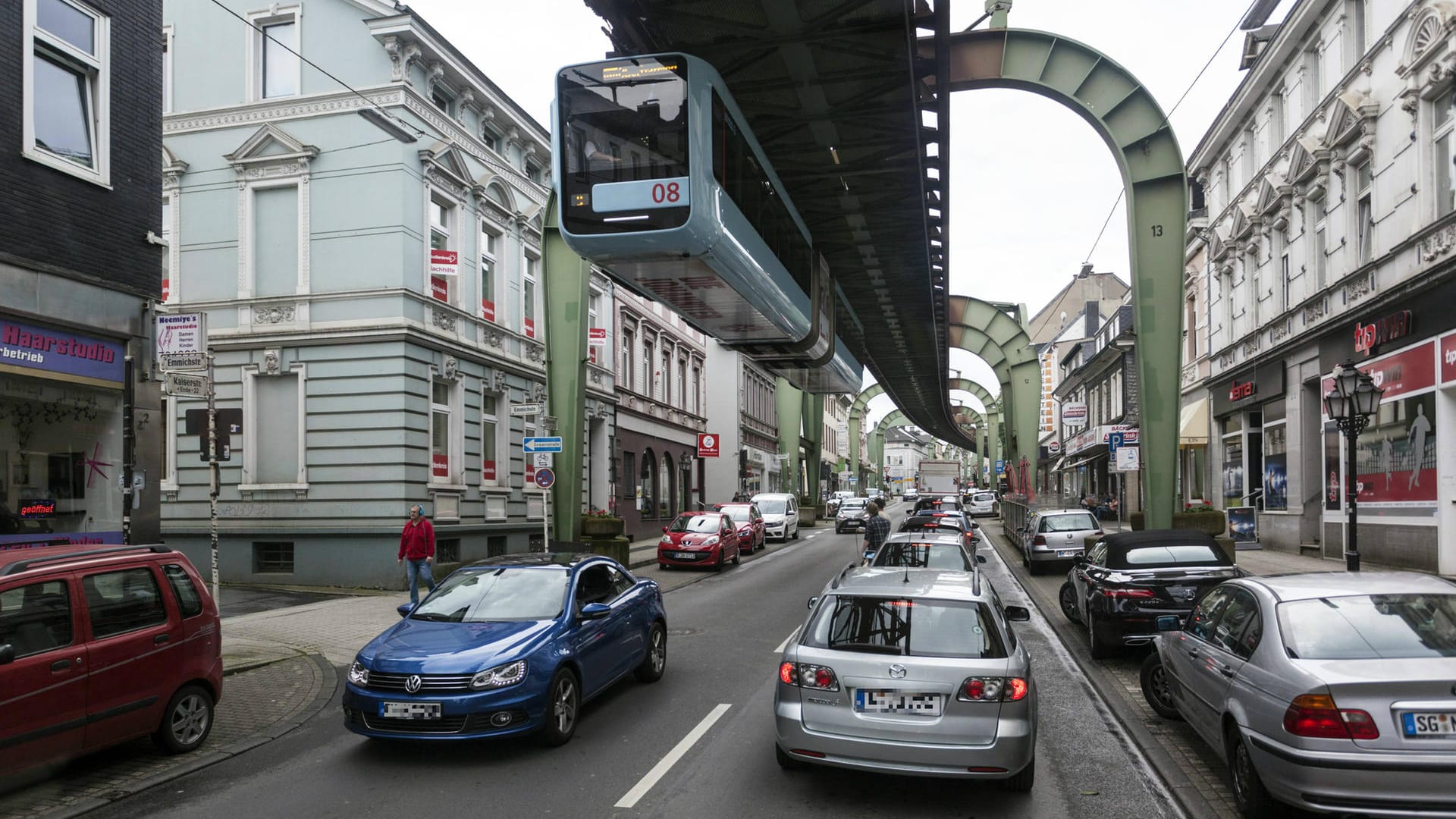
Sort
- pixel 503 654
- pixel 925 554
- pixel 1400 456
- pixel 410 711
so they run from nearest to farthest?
pixel 410 711 → pixel 503 654 → pixel 925 554 → pixel 1400 456

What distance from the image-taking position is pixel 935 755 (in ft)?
18.6

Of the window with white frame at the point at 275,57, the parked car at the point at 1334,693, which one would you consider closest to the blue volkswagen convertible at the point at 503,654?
the parked car at the point at 1334,693

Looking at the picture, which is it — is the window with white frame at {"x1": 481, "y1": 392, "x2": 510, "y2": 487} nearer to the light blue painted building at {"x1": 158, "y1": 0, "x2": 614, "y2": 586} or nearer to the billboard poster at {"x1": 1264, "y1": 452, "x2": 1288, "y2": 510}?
the light blue painted building at {"x1": 158, "y1": 0, "x2": 614, "y2": 586}

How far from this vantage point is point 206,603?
778cm

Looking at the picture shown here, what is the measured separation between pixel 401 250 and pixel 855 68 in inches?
400

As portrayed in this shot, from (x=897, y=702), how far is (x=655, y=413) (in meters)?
32.9

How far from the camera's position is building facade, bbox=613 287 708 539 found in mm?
34812

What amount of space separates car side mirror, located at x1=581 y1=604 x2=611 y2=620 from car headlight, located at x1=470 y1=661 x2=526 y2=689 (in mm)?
990

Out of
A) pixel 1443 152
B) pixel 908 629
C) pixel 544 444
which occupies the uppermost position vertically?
pixel 1443 152

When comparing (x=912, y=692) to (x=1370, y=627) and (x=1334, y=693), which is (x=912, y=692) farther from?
(x=1370, y=627)

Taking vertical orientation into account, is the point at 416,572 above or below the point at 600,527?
below

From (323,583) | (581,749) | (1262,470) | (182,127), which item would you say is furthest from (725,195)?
(1262,470)

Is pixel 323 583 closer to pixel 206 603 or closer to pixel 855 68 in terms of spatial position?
pixel 206 603

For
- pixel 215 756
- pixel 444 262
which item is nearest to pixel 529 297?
pixel 444 262
